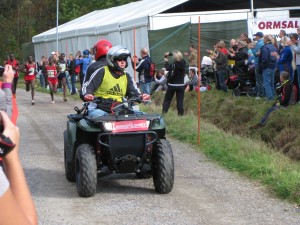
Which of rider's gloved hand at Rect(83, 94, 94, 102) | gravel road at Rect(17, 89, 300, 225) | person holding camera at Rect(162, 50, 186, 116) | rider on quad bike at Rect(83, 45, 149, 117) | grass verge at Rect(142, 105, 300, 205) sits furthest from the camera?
person holding camera at Rect(162, 50, 186, 116)

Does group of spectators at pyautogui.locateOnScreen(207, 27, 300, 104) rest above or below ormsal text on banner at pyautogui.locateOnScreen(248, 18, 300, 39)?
below

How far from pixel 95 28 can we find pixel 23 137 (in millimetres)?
18276

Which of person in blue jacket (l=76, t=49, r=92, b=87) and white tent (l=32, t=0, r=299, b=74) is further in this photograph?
person in blue jacket (l=76, t=49, r=92, b=87)

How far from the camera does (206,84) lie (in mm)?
23391

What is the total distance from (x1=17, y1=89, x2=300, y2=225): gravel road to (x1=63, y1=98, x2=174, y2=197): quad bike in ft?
0.82

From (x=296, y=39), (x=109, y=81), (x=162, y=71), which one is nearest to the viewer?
(x=109, y=81)

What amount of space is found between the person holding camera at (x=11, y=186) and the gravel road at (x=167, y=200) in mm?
4630

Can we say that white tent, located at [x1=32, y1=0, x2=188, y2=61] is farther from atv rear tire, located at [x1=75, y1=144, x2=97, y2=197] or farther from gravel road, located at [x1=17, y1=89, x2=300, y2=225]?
atv rear tire, located at [x1=75, y1=144, x2=97, y2=197]

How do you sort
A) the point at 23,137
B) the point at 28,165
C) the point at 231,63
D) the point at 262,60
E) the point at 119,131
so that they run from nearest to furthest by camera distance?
the point at 119,131 → the point at 28,165 → the point at 23,137 → the point at 262,60 → the point at 231,63

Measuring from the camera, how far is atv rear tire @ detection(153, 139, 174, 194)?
28.9ft

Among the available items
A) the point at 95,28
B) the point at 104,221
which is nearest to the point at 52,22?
the point at 95,28

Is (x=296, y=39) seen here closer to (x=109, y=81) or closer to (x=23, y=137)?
(x=23, y=137)

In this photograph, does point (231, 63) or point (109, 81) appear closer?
point (109, 81)

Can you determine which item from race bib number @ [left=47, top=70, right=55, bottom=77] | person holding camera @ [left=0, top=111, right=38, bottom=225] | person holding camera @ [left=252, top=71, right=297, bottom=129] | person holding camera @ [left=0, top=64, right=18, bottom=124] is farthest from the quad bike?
race bib number @ [left=47, top=70, right=55, bottom=77]
